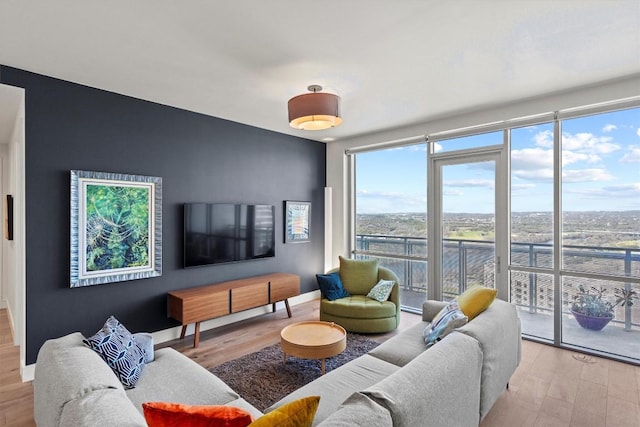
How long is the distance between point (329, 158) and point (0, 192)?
500cm

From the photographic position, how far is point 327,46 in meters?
2.43

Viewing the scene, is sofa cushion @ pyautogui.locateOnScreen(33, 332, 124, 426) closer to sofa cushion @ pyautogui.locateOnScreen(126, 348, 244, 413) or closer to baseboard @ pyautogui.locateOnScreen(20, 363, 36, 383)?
sofa cushion @ pyautogui.locateOnScreen(126, 348, 244, 413)

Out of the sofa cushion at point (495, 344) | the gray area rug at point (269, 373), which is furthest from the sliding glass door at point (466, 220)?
the gray area rug at point (269, 373)

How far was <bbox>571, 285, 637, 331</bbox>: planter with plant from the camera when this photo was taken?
10.6ft

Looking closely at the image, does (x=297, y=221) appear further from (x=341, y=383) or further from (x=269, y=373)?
(x=341, y=383)

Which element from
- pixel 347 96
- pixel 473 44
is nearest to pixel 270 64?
pixel 347 96

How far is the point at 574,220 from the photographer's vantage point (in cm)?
346

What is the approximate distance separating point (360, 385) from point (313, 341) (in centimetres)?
92

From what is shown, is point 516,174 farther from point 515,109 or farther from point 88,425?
point 88,425

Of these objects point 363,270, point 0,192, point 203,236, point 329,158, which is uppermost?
point 329,158

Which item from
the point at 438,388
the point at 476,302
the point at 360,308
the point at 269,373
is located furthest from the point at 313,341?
the point at 438,388

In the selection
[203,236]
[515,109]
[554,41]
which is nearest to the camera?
[554,41]

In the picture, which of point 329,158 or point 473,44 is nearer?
point 473,44

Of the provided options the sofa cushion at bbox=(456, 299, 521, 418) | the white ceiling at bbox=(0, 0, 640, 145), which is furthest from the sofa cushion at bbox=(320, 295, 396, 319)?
the white ceiling at bbox=(0, 0, 640, 145)
